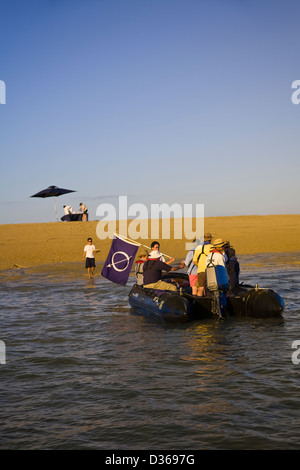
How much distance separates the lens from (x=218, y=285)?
11844 mm

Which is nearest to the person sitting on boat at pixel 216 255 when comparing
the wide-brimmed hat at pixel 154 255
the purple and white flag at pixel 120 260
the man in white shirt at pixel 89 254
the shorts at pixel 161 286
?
the shorts at pixel 161 286

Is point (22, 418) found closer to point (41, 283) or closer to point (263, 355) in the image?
point (263, 355)

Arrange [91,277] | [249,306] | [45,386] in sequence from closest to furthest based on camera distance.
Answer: [45,386] < [249,306] < [91,277]

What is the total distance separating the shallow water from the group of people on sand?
1.05m

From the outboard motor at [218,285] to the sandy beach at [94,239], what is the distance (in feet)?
49.1

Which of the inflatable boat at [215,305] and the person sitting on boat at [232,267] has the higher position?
the person sitting on boat at [232,267]

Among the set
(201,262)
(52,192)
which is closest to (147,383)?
(201,262)

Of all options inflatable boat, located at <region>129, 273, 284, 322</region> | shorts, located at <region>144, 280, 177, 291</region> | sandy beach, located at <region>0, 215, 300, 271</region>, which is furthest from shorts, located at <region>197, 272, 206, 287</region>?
sandy beach, located at <region>0, 215, 300, 271</region>

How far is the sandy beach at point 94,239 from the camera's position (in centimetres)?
2945

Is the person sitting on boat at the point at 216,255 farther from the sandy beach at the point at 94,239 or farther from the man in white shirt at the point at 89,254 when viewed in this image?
the sandy beach at the point at 94,239

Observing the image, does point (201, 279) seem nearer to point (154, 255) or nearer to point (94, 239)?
point (154, 255)
